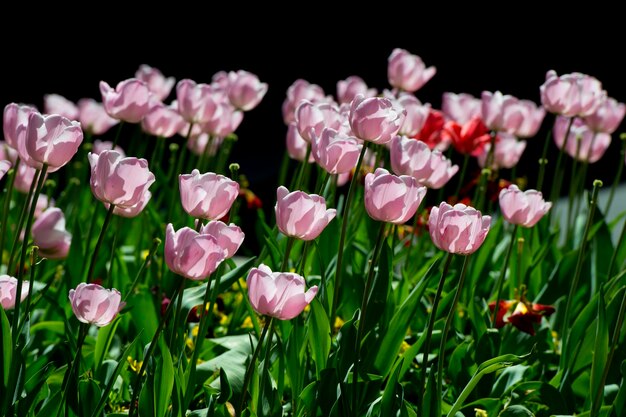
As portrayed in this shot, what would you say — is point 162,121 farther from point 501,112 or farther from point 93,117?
point 501,112

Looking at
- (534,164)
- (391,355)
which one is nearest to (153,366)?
(391,355)

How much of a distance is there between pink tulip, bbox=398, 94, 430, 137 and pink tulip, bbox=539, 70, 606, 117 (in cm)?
Result: 26

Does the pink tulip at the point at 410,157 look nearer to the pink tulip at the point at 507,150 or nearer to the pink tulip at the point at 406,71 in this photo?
the pink tulip at the point at 406,71

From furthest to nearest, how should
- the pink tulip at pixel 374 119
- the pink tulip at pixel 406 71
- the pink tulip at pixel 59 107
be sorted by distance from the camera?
1. the pink tulip at pixel 59 107
2. the pink tulip at pixel 406 71
3. the pink tulip at pixel 374 119

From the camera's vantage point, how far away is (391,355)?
1.68 metres

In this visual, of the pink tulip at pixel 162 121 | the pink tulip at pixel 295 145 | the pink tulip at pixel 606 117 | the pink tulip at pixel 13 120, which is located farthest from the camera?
the pink tulip at pixel 606 117

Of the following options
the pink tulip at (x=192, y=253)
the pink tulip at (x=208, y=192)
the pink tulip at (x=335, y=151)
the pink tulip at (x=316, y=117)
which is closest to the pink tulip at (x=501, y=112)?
the pink tulip at (x=316, y=117)

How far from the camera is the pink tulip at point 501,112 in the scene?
7.72 ft

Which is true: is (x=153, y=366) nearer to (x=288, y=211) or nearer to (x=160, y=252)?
(x=288, y=211)

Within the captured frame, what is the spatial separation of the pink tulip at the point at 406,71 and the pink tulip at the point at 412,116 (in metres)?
0.23

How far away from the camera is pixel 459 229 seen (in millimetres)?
1378

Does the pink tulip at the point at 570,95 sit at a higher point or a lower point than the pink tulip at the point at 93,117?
higher

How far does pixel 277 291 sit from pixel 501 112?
1216mm

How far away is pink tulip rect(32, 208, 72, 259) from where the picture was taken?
182cm
